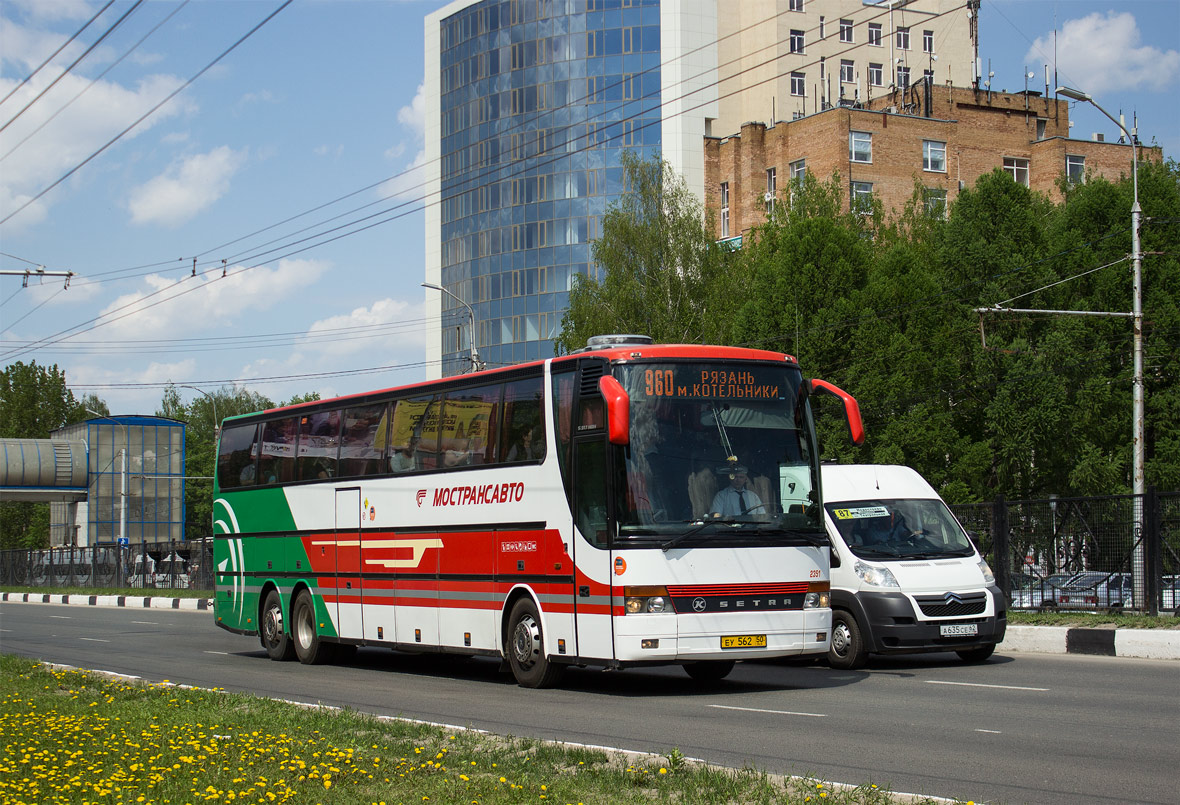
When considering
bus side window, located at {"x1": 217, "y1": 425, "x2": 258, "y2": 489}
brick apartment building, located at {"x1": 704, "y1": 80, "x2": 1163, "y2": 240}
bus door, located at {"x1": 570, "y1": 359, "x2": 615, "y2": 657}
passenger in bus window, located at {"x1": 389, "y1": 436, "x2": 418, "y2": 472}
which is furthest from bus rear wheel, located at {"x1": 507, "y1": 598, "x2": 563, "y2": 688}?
brick apartment building, located at {"x1": 704, "y1": 80, "x2": 1163, "y2": 240}

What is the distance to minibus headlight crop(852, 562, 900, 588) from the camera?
50.5 ft

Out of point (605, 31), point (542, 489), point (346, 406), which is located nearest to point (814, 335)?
point (346, 406)

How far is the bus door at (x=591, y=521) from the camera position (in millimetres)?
13016

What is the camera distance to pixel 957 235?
48.4 metres

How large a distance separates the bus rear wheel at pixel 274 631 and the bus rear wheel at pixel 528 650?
19.5 ft

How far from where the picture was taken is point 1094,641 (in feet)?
56.5

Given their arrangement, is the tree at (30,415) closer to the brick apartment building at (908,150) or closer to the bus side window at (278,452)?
the brick apartment building at (908,150)

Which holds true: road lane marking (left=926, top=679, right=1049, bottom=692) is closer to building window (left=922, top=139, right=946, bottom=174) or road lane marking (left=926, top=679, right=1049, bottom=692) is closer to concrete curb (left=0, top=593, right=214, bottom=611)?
concrete curb (left=0, top=593, right=214, bottom=611)

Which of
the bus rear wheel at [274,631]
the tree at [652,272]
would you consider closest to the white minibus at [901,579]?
the bus rear wheel at [274,631]

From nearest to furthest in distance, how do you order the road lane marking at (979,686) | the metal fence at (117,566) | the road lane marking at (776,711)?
the road lane marking at (776,711) < the road lane marking at (979,686) < the metal fence at (117,566)

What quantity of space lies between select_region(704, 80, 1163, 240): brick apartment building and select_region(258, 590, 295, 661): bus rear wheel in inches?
2099

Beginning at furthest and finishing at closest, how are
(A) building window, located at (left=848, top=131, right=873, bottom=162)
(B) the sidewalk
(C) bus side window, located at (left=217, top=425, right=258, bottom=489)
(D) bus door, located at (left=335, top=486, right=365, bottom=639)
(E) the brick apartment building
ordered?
(E) the brick apartment building
(A) building window, located at (left=848, top=131, right=873, bottom=162)
(C) bus side window, located at (left=217, top=425, right=258, bottom=489)
(D) bus door, located at (left=335, top=486, right=365, bottom=639)
(B) the sidewalk

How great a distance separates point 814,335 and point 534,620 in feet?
102

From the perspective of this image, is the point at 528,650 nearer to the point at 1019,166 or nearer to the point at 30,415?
the point at 1019,166
